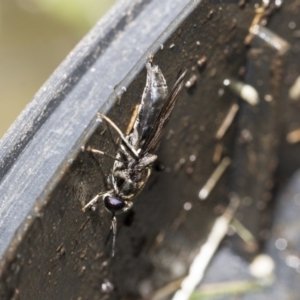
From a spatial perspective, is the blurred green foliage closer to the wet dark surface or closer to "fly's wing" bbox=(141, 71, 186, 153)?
the wet dark surface

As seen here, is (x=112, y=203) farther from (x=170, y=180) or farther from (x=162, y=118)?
(x=170, y=180)

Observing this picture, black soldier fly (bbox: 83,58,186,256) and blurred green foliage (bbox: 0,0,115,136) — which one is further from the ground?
black soldier fly (bbox: 83,58,186,256)

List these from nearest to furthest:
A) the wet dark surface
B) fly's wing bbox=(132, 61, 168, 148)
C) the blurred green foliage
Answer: the wet dark surface → fly's wing bbox=(132, 61, 168, 148) → the blurred green foliage

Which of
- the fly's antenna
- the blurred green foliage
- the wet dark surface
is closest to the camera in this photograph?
the wet dark surface

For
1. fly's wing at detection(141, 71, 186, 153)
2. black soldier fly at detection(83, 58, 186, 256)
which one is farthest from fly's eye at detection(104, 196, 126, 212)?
fly's wing at detection(141, 71, 186, 153)

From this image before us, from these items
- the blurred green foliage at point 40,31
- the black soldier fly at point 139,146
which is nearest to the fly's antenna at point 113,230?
the black soldier fly at point 139,146
